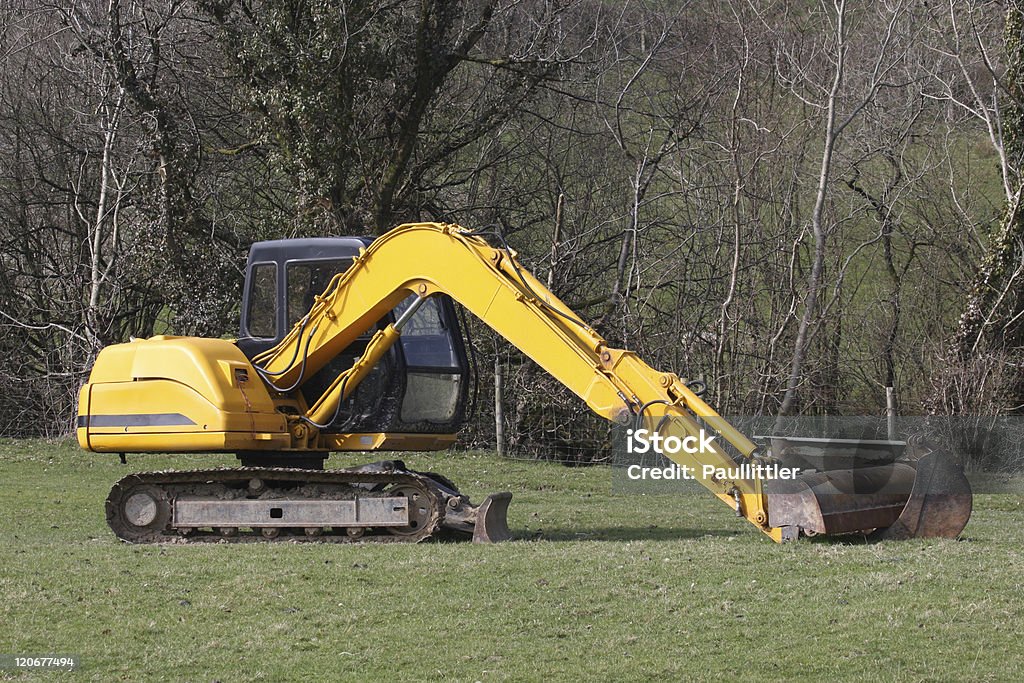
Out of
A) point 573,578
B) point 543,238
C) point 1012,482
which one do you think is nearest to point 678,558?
point 573,578

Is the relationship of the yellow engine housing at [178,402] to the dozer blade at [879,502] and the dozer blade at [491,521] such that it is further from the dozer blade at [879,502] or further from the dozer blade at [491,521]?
the dozer blade at [879,502]

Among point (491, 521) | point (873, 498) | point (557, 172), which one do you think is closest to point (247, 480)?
point (491, 521)

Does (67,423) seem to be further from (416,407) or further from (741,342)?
(416,407)

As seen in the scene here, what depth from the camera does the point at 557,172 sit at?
87.8 feet

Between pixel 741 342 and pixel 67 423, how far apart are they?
1253 cm

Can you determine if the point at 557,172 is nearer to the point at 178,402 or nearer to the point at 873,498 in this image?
the point at 178,402

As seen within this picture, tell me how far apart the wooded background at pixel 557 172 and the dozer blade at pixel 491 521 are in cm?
1084

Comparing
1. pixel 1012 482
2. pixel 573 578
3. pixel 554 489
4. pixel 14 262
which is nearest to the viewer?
pixel 573 578

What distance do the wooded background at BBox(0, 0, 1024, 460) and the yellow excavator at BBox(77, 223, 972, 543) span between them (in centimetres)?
1033

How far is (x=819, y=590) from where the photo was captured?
8.57 metres

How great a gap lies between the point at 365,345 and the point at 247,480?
5.39ft

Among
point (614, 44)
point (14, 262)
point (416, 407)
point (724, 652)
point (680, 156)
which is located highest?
point (614, 44)

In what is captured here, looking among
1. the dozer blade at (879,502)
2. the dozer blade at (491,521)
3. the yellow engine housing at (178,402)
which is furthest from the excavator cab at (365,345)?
the dozer blade at (879,502)

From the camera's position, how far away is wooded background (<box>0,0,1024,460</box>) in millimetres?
23328
